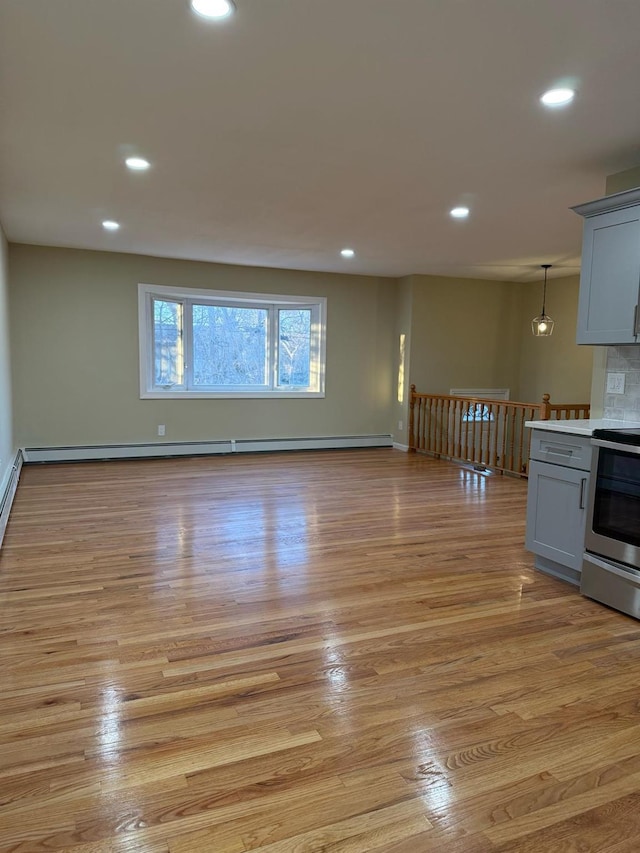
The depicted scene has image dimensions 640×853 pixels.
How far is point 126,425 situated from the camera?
22.7 feet

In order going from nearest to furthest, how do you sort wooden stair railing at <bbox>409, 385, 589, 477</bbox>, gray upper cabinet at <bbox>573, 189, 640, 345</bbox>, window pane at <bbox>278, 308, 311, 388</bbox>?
gray upper cabinet at <bbox>573, 189, 640, 345</bbox> < wooden stair railing at <bbox>409, 385, 589, 477</bbox> < window pane at <bbox>278, 308, 311, 388</bbox>

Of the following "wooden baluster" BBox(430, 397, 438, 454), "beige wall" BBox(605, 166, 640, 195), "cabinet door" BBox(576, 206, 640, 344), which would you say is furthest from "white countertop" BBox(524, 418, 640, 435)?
"wooden baluster" BBox(430, 397, 438, 454)

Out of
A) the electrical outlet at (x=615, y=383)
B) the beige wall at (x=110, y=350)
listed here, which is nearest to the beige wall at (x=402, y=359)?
the beige wall at (x=110, y=350)

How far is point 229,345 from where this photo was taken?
7.50 metres

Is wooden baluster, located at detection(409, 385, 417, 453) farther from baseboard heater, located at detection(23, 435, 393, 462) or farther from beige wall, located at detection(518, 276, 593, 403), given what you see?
beige wall, located at detection(518, 276, 593, 403)

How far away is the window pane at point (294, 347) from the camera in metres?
7.77

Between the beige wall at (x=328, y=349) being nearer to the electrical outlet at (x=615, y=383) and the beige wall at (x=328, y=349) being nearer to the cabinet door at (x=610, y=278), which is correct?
the electrical outlet at (x=615, y=383)

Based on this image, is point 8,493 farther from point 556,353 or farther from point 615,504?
point 556,353

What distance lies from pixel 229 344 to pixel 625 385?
16.9ft

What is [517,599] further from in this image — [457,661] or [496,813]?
[496,813]

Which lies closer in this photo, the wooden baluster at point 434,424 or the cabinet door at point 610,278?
the cabinet door at point 610,278

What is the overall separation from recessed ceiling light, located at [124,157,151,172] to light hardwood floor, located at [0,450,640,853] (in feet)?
8.16

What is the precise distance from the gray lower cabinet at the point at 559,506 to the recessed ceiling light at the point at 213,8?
8.55 feet

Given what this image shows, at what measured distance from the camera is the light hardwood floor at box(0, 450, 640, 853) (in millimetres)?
1524
